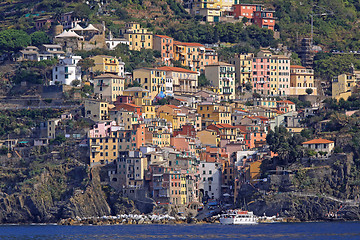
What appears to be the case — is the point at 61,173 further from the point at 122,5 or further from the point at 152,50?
the point at 122,5

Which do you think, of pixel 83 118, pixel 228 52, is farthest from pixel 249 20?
pixel 83 118

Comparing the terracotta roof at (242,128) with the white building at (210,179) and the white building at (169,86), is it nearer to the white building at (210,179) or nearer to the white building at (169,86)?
the white building at (169,86)

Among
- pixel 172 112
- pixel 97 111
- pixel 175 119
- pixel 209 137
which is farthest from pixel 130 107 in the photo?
pixel 209 137

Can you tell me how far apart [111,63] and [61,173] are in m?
21.4

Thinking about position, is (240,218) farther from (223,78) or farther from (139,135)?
(223,78)

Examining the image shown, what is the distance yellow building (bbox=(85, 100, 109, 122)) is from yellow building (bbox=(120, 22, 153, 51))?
19.4m

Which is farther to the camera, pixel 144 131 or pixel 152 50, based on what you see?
pixel 152 50

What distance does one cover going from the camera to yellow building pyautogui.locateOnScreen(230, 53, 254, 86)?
494ft

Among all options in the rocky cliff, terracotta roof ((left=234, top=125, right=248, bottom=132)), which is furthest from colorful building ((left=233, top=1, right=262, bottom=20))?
the rocky cliff

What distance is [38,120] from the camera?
5192 inches

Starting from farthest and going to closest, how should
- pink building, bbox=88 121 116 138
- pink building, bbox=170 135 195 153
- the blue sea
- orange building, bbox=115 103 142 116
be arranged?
orange building, bbox=115 103 142 116 < pink building, bbox=170 135 195 153 < pink building, bbox=88 121 116 138 < the blue sea

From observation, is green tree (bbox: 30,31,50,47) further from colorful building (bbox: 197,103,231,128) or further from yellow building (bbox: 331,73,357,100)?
yellow building (bbox: 331,73,357,100)

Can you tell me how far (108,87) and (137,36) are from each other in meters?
15.4

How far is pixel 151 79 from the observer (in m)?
140
